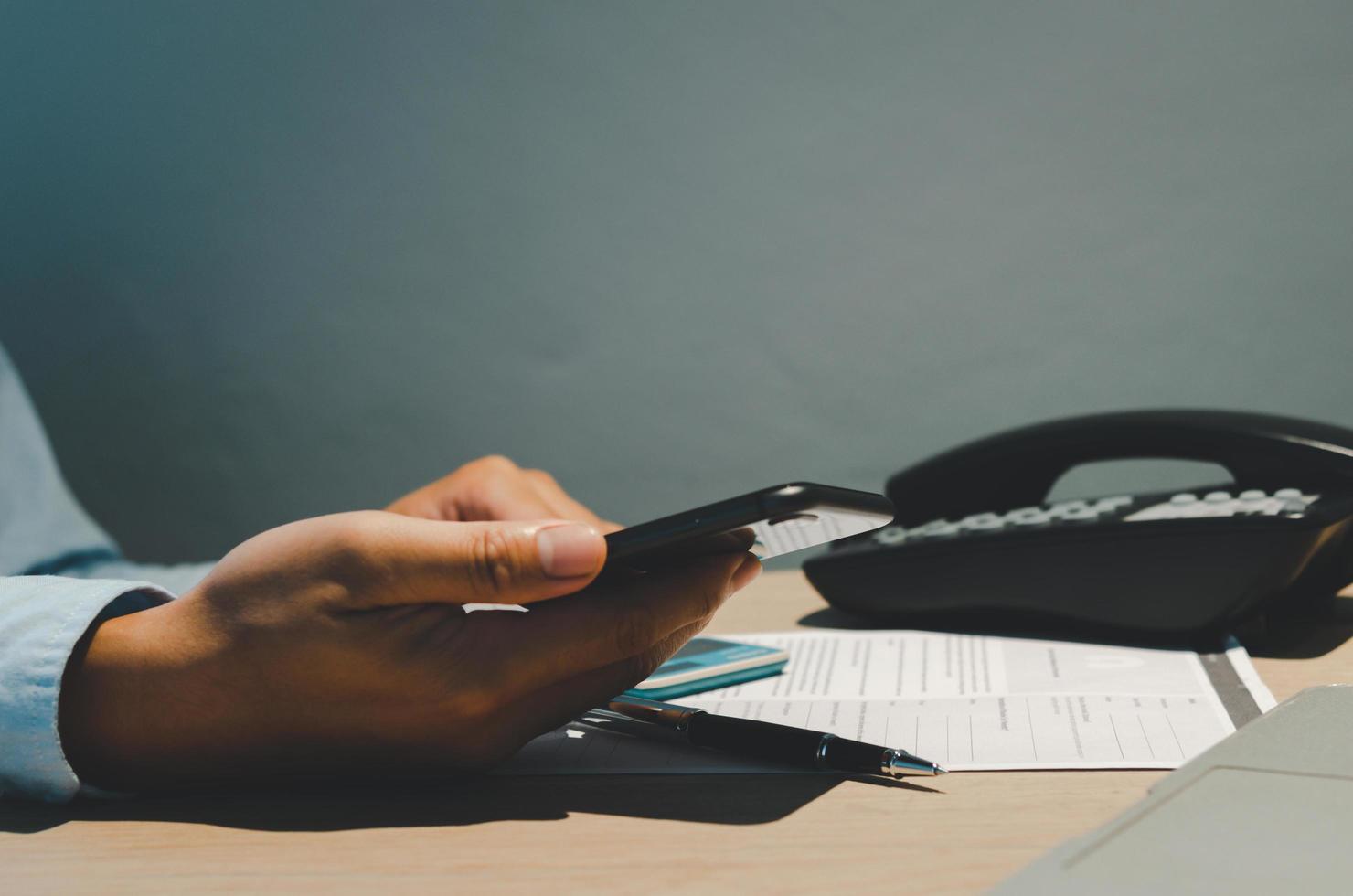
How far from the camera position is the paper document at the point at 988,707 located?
37 centimetres

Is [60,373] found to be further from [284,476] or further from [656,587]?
[656,587]

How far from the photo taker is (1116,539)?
0.55 m

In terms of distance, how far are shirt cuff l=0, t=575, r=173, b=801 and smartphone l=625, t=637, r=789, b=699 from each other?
0.22 metres

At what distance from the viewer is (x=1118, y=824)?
23 cm

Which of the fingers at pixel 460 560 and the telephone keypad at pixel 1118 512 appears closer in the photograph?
the fingers at pixel 460 560

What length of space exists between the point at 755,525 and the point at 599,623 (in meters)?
0.08

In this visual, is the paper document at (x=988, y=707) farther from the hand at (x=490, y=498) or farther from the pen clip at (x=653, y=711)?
the hand at (x=490, y=498)

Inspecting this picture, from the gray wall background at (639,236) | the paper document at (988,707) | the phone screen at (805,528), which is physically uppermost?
the gray wall background at (639,236)

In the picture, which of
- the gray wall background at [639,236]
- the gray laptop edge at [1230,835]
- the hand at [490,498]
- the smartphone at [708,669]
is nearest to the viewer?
the gray laptop edge at [1230,835]

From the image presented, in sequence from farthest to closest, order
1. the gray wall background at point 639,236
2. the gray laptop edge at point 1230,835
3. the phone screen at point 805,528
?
the gray wall background at point 639,236
the phone screen at point 805,528
the gray laptop edge at point 1230,835

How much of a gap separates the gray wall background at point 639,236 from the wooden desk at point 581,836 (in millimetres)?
887

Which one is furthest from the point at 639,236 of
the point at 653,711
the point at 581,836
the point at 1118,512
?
the point at 581,836

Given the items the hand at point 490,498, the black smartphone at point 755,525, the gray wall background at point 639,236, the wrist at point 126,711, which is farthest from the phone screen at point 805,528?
the gray wall background at point 639,236

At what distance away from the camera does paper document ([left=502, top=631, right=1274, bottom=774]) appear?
0.37 metres
